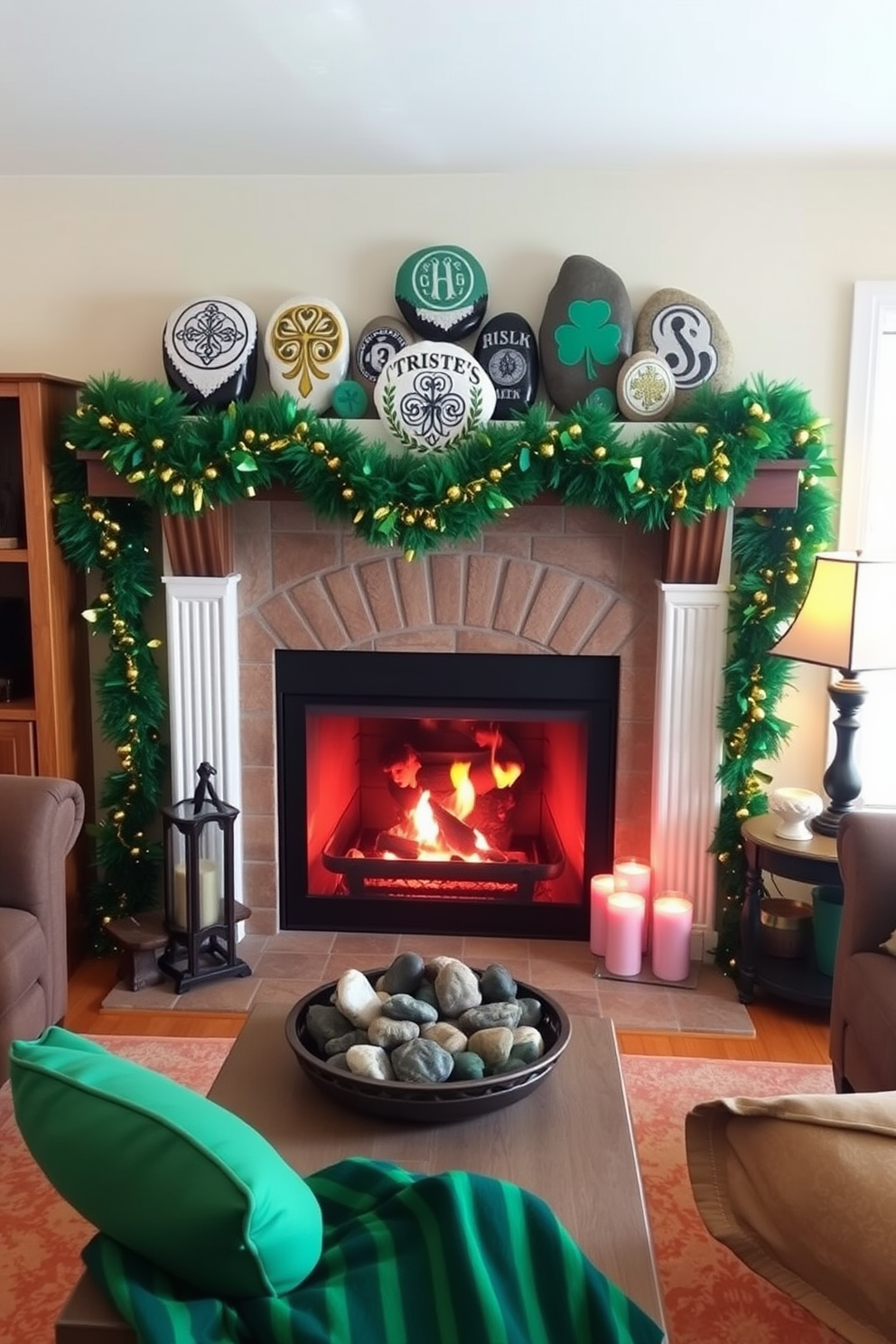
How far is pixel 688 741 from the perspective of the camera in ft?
10.5

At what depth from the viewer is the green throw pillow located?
1.24 metres

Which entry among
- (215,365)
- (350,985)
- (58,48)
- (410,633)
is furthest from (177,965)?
(58,48)

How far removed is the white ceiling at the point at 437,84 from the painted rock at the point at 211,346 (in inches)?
15.3

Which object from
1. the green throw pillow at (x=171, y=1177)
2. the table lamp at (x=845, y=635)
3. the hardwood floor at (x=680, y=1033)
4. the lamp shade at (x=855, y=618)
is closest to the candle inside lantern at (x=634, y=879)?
the hardwood floor at (x=680, y=1033)

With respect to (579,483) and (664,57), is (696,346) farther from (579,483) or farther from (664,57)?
(664,57)

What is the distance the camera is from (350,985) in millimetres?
1957

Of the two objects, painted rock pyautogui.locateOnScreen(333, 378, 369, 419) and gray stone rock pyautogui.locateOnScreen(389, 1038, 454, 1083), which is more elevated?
painted rock pyautogui.locateOnScreen(333, 378, 369, 419)

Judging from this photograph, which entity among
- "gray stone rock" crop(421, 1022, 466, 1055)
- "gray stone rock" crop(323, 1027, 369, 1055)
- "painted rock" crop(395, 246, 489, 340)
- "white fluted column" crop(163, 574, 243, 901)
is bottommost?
"gray stone rock" crop(323, 1027, 369, 1055)

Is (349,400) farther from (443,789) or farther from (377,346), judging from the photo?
(443,789)

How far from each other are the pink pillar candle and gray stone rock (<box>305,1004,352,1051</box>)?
4.82ft

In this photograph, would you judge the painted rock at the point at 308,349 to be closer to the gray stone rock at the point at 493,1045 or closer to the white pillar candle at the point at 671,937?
the white pillar candle at the point at 671,937

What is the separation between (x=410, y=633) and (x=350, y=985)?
1.49 m

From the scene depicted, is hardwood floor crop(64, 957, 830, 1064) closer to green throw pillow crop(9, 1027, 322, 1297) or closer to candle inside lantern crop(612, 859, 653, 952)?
candle inside lantern crop(612, 859, 653, 952)

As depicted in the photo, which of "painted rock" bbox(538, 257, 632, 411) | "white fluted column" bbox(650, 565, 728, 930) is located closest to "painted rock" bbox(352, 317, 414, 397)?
"painted rock" bbox(538, 257, 632, 411)
